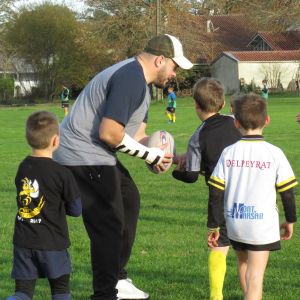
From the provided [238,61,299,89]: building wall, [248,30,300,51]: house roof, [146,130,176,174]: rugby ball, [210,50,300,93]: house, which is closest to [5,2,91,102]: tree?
[210,50,300,93]: house

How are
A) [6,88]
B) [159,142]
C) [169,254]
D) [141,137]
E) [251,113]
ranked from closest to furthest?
[251,113], [159,142], [141,137], [169,254], [6,88]

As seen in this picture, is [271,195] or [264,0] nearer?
[271,195]

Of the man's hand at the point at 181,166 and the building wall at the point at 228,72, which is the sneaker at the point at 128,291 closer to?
the man's hand at the point at 181,166

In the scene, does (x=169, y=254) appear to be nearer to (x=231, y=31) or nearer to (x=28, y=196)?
(x=28, y=196)

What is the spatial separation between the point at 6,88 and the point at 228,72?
23.7 meters

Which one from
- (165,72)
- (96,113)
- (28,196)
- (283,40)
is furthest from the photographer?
(283,40)

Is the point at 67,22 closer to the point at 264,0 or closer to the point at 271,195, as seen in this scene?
the point at 264,0

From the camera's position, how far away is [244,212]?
338 cm

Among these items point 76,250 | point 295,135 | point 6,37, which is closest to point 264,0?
point 6,37

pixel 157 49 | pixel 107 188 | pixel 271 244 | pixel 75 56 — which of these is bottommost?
pixel 271 244

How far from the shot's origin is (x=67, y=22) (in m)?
50.6

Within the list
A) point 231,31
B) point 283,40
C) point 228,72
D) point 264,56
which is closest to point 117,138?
point 228,72

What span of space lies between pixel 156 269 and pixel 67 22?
48.5 metres

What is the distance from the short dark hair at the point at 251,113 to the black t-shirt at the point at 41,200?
1259 millimetres
